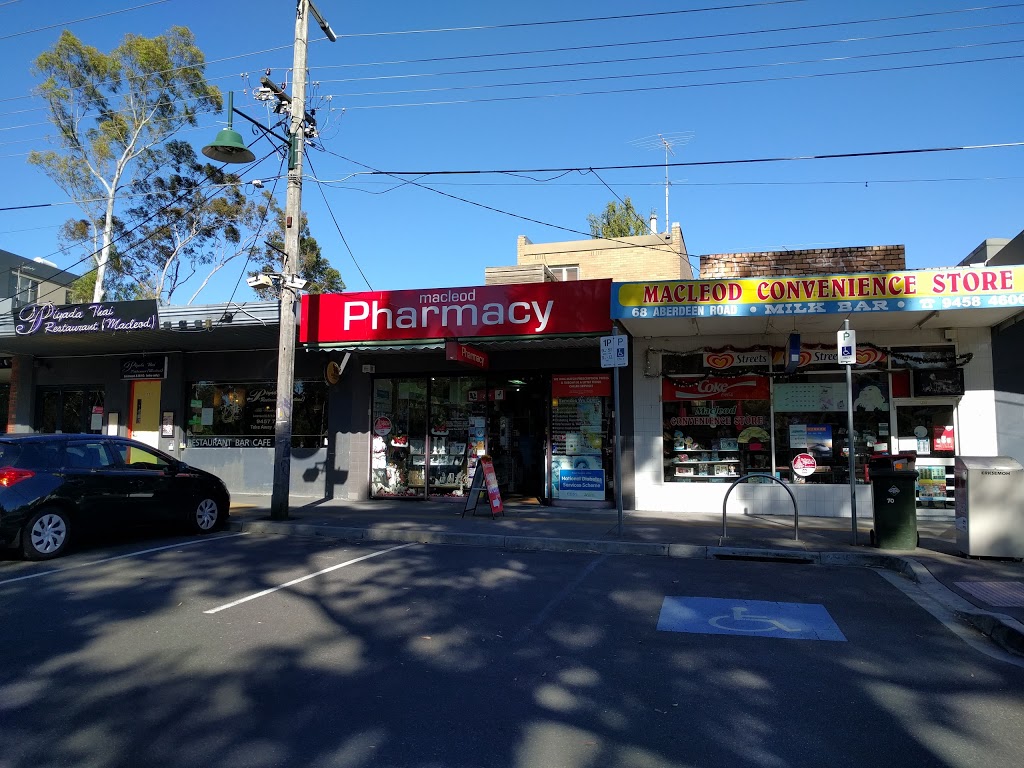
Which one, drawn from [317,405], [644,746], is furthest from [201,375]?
[644,746]

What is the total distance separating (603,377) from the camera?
14328 millimetres

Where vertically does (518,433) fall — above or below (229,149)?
below

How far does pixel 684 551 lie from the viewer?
Result: 949cm

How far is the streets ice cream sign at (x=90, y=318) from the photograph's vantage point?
581 inches

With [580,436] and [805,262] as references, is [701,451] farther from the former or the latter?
[805,262]

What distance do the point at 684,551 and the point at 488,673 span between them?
5131 millimetres

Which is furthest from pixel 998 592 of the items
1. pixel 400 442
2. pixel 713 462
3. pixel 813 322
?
pixel 400 442

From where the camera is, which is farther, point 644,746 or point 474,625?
point 474,625

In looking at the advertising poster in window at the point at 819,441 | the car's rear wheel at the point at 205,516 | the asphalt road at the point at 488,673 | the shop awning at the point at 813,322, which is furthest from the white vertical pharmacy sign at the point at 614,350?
the car's rear wheel at the point at 205,516

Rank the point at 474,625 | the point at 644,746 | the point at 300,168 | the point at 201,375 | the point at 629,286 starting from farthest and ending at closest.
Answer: the point at 201,375
the point at 300,168
the point at 629,286
the point at 474,625
the point at 644,746

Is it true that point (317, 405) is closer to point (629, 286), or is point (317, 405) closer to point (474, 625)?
point (629, 286)

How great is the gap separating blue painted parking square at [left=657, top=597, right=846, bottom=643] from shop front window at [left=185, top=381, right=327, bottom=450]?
11.0m

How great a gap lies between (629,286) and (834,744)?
877 cm

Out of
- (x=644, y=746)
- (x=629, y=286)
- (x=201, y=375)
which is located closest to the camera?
(x=644, y=746)
